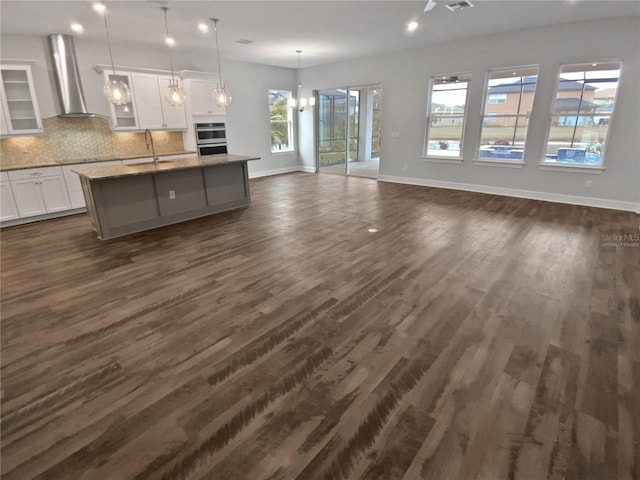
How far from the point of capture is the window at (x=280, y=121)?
9266 mm

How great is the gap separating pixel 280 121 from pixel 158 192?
18.1ft

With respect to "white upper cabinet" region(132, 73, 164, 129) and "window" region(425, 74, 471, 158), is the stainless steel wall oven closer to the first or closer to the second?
"white upper cabinet" region(132, 73, 164, 129)

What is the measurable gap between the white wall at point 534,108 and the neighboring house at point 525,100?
0.16 m

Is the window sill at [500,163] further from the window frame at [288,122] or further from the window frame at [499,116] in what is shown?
the window frame at [288,122]

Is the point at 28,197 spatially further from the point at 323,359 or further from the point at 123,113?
the point at 323,359

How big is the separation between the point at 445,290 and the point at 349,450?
1868 millimetres

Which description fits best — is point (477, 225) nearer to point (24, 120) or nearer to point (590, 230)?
point (590, 230)

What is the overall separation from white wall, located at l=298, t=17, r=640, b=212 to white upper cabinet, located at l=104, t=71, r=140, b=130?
16.1 ft

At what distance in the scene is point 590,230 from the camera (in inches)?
182

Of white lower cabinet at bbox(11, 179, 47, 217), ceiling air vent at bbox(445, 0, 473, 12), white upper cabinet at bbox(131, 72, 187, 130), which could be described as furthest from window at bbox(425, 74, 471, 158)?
white lower cabinet at bbox(11, 179, 47, 217)

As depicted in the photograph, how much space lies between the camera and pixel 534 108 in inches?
236

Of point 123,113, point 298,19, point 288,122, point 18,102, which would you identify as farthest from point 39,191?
point 288,122

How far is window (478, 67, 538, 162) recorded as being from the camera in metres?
6.11

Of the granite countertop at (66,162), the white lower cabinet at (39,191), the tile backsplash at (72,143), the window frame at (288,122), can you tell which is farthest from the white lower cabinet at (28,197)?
the window frame at (288,122)
